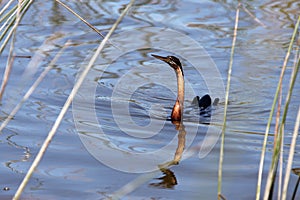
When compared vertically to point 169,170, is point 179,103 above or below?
above

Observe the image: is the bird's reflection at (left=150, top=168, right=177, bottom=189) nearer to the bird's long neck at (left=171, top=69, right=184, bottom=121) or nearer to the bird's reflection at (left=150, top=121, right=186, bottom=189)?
the bird's reflection at (left=150, top=121, right=186, bottom=189)

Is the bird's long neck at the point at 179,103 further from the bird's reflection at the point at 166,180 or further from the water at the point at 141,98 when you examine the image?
the bird's reflection at the point at 166,180

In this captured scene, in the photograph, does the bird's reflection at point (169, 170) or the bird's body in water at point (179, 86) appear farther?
the bird's body in water at point (179, 86)

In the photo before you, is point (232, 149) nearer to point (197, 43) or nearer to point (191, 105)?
point (191, 105)

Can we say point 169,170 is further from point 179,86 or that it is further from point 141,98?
point 141,98

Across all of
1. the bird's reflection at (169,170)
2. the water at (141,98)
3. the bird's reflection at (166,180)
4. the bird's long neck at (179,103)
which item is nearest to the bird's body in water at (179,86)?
the bird's long neck at (179,103)

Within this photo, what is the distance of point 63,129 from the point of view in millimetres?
5992

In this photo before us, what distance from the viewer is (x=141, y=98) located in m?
7.92

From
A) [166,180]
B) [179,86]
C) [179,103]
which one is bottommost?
[166,180]

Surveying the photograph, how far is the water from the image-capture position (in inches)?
189

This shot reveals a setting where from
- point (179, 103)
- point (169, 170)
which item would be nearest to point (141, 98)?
point (179, 103)

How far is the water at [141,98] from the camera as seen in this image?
15.8 ft

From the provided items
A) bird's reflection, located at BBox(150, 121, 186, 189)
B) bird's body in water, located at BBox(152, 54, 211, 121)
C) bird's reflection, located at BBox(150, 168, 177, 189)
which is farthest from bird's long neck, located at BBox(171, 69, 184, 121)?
bird's reflection, located at BBox(150, 168, 177, 189)

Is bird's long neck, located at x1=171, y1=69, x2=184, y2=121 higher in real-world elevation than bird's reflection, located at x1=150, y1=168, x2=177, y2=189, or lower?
higher
